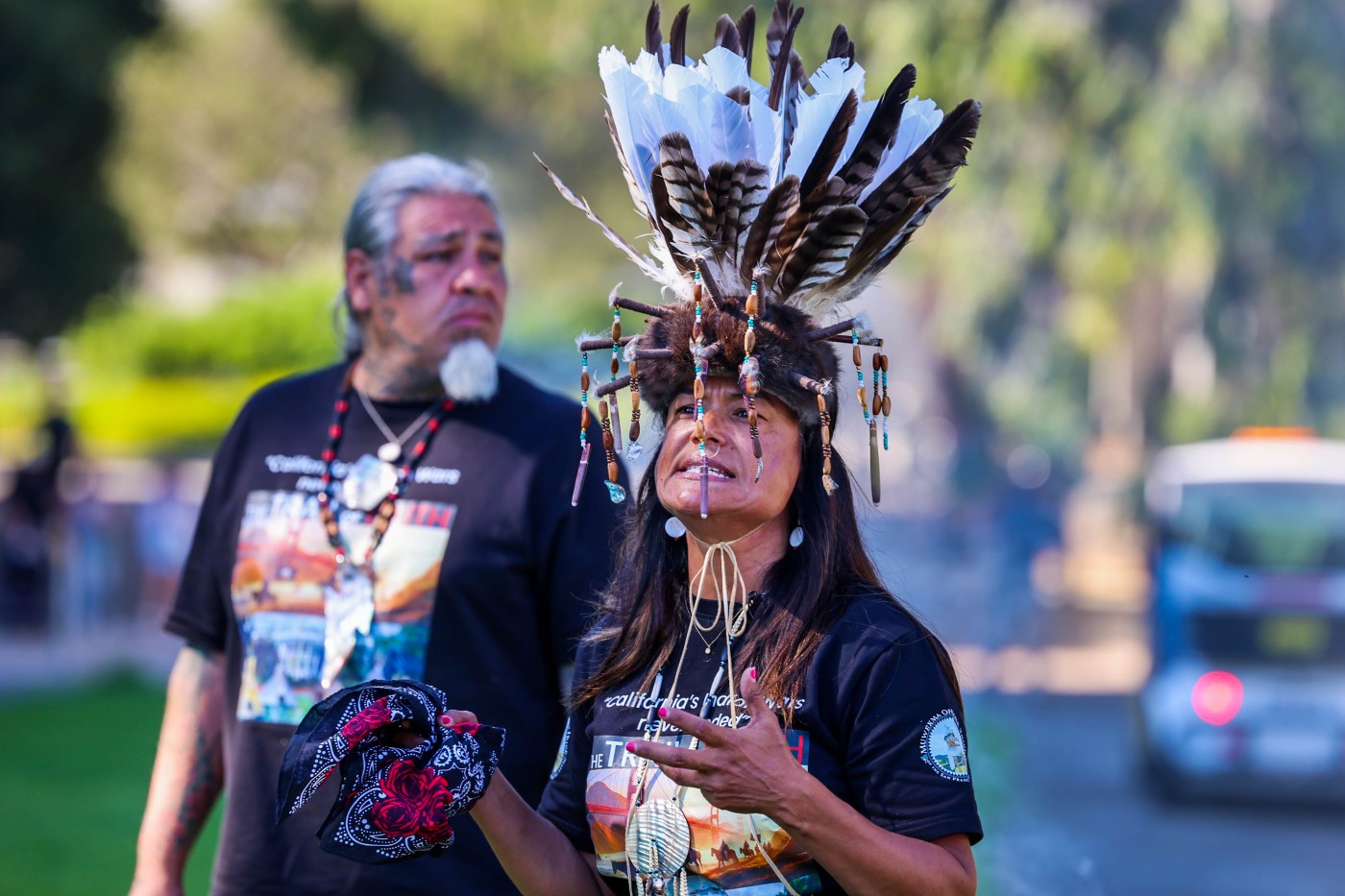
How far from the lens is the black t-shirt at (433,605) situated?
3.40m

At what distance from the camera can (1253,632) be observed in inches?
420

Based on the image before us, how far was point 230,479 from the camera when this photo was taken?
12.3 feet

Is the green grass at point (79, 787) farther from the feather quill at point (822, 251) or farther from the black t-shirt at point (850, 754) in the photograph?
the feather quill at point (822, 251)

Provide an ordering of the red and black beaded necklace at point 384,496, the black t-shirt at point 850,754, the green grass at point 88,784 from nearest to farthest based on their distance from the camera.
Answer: the black t-shirt at point 850,754 < the red and black beaded necklace at point 384,496 < the green grass at point 88,784

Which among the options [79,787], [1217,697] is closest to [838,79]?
[79,787]

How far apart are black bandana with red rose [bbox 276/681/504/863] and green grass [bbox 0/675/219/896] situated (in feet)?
17.1

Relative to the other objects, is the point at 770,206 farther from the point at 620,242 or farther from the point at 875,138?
the point at 620,242

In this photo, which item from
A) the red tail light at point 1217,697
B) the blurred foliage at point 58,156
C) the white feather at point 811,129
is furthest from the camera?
the blurred foliage at point 58,156

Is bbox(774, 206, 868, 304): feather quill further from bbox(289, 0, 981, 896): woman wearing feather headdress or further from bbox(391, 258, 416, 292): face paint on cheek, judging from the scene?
bbox(391, 258, 416, 292): face paint on cheek

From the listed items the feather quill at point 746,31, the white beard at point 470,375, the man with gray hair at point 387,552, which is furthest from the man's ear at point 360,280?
the feather quill at point 746,31

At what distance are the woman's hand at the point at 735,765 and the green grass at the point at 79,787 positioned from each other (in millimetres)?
5680

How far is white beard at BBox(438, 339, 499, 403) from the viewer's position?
3615mm

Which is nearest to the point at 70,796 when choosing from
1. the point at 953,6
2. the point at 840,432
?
the point at 840,432

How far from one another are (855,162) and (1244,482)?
9.66 metres
